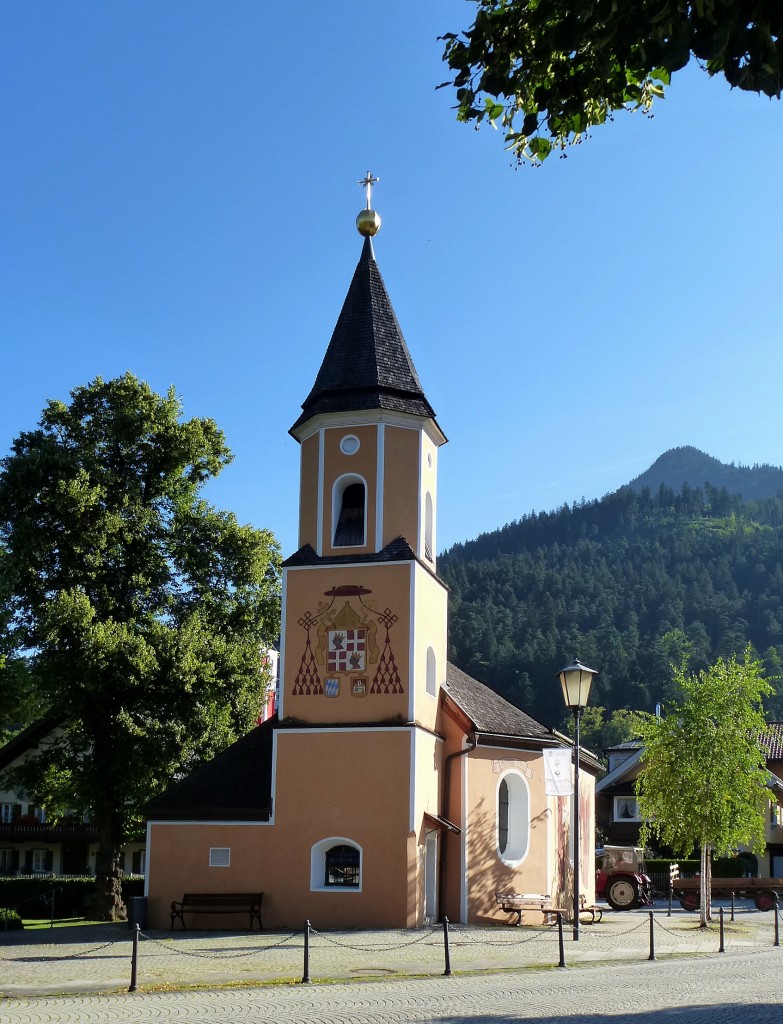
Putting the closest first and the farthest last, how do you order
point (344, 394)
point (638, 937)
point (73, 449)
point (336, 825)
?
point (638, 937)
point (336, 825)
point (344, 394)
point (73, 449)

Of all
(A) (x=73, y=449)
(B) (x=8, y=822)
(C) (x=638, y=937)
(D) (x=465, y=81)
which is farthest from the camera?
(B) (x=8, y=822)

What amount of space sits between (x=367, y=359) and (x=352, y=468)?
121 inches

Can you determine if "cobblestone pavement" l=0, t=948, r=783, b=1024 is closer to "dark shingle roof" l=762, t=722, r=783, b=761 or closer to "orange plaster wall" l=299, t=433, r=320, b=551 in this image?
"orange plaster wall" l=299, t=433, r=320, b=551

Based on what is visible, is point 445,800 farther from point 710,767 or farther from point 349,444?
point 349,444

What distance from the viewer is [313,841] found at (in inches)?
1016

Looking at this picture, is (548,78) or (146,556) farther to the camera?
(146,556)

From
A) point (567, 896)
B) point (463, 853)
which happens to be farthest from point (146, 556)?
point (567, 896)

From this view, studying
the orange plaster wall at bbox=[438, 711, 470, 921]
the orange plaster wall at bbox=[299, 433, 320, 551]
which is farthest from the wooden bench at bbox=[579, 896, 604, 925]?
the orange plaster wall at bbox=[299, 433, 320, 551]

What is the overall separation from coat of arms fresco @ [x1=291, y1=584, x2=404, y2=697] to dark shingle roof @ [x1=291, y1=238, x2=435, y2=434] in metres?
4.72

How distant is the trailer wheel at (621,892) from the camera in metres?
35.5

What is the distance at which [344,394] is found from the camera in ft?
94.2

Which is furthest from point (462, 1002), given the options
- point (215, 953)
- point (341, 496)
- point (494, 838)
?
point (341, 496)

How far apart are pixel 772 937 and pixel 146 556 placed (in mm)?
18513

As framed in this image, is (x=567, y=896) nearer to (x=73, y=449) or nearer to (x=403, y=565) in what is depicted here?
(x=403, y=565)
